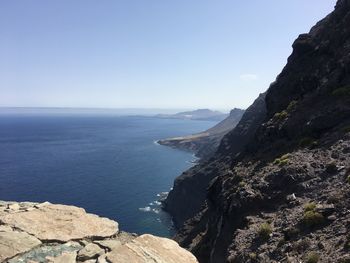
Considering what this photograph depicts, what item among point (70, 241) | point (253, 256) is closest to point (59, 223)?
point (70, 241)

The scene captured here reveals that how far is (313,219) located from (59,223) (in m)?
15.2

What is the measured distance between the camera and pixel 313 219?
24422 mm

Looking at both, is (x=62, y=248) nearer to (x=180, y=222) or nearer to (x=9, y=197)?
(x=180, y=222)

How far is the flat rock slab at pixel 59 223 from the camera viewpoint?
19.1 metres

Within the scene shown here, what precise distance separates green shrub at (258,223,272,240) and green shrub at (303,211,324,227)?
270cm

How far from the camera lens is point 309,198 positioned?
28219mm

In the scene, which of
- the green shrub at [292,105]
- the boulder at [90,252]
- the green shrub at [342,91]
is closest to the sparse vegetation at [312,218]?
the boulder at [90,252]

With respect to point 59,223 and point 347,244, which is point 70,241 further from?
point 347,244

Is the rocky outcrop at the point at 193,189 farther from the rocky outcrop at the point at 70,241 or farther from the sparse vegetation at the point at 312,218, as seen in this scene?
the rocky outcrop at the point at 70,241

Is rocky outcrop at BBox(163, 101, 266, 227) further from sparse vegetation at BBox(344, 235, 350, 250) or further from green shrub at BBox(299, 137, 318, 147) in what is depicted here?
sparse vegetation at BBox(344, 235, 350, 250)

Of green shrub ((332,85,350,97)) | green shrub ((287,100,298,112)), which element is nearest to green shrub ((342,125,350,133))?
green shrub ((332,85,350,97))

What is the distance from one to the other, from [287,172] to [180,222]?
101376 mm

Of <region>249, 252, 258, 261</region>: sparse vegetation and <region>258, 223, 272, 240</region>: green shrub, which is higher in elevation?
<region>258, 223, 272, 240</region>: green shrub

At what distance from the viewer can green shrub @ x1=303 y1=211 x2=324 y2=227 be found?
2425 cm
